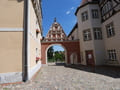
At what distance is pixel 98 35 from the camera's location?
39.1 ft

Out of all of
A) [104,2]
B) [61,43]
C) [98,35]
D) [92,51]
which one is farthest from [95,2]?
[61,43]

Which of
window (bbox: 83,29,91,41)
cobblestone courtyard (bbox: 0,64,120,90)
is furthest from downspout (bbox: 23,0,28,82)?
window (bbox: 83,29,91,41)

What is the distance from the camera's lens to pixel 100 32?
39.3 feet

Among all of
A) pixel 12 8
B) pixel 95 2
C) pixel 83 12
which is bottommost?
pixel 12 8

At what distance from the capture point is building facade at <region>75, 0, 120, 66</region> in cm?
976

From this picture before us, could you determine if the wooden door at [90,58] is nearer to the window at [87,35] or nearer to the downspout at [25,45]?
the window at [87,35]

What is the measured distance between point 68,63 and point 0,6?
1191cm

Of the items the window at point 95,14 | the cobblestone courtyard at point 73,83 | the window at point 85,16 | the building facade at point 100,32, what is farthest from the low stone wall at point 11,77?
the window at point 95,14

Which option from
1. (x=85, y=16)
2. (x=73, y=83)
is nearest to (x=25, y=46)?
(x=73, y=83)

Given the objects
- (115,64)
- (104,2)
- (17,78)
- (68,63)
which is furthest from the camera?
(68,63)

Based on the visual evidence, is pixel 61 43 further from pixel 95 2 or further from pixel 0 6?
pixel 0 6

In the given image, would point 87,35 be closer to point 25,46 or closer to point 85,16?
point 85,16

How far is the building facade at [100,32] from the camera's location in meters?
9.76

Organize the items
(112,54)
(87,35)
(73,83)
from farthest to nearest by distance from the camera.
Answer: (87,35)
(112,54)
(73,83)
